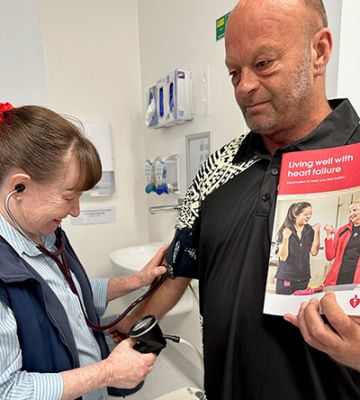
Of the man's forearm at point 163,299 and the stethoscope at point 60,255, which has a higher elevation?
the stethoscope at point 60,255

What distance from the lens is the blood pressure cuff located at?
2.92 feet

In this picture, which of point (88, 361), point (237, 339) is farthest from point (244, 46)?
point (88, 361)

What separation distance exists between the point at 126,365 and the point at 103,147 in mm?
1765

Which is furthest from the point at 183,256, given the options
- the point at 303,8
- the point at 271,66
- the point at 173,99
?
the point at 173,99

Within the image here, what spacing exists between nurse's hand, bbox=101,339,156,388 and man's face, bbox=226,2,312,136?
63 centimetres

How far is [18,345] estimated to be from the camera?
672 mm

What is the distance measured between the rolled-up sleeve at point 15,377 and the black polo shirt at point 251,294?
0.37 meters

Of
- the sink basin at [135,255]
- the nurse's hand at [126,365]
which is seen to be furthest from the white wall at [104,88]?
the nurse's hand at [126,365]

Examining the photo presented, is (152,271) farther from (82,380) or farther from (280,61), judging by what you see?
(280,61)

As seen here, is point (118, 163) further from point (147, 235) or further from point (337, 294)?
point (337, 294)

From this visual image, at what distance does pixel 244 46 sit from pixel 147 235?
202 centimetres

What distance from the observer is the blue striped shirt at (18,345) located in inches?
25.3

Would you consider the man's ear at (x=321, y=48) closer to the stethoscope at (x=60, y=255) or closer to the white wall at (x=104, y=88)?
the stethoscope at (x=60, y=255)

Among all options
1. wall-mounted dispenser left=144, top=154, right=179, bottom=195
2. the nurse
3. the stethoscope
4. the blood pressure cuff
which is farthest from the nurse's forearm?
wall-mounted dispenser left=144, top=154, right=179, bottom=195
